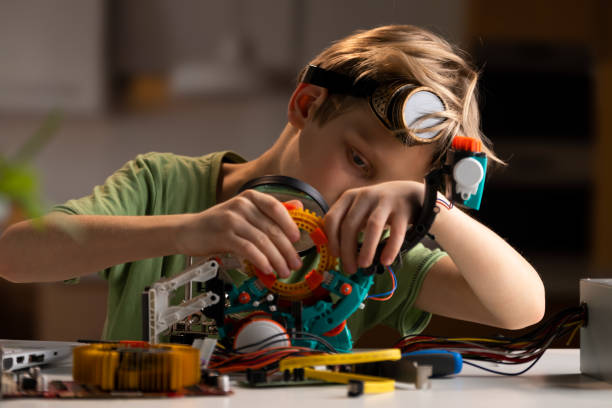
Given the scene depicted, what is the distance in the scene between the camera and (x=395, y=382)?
80 cm

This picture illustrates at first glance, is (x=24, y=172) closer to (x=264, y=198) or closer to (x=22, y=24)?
(x=264, y=198)

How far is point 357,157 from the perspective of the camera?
1148 millimetres

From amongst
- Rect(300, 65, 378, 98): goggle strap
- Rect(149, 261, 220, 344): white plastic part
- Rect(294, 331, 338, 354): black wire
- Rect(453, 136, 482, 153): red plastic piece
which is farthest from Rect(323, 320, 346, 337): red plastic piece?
Rect(300, 65, 378, 98): goggle strap

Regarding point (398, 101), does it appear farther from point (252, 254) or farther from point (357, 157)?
point (252, 254)

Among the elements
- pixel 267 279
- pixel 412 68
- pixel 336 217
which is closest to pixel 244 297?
pixel 267 279

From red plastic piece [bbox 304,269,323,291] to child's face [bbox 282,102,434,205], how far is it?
0.28 m

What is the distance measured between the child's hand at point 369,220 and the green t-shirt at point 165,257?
0.42 meters

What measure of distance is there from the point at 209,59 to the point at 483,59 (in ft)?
3.84

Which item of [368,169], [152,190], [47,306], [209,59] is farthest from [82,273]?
[209,59]

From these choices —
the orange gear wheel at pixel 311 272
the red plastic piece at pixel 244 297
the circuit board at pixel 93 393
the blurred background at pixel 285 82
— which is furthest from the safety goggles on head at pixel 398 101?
the blurred background at pixel 285 82

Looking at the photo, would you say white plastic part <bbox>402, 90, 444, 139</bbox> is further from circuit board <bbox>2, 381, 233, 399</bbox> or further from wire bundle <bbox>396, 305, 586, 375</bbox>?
circuit board <bbox>2, 381, 233, 399</bbox>

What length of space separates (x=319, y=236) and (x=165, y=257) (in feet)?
1.89

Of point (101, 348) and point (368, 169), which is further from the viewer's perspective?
point (368, 169)

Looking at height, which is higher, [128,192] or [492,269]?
[128,192]
